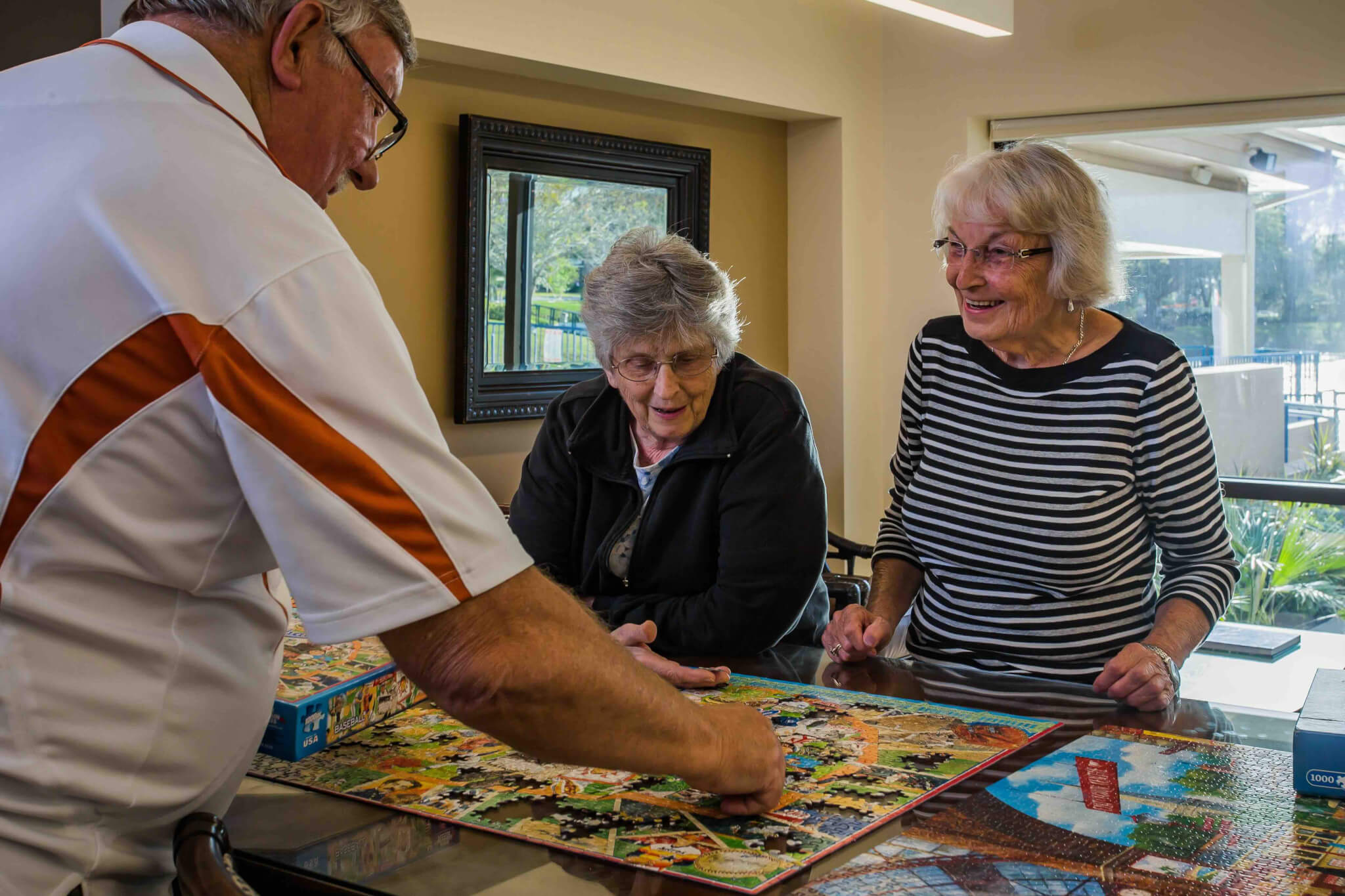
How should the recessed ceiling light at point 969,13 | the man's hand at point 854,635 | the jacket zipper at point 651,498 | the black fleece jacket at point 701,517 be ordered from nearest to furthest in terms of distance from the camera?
the man's hand at point 854,635
the black fleece jacket at point 701,517
the jacket zipper at point 651,498
the recessed ceiling light at point 969,13

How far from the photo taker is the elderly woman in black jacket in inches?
88.8

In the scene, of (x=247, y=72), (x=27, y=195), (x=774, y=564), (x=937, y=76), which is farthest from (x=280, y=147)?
(x=937, y=76)

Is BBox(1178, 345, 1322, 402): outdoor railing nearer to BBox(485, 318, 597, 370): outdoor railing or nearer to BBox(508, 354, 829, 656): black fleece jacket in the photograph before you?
BBox(485, 318, 597, 370): outdoor railing

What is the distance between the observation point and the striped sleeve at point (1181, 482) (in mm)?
2041

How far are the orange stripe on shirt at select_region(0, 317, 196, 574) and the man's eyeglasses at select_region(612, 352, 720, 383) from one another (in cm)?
149

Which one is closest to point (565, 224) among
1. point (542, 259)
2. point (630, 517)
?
point (542, 259)

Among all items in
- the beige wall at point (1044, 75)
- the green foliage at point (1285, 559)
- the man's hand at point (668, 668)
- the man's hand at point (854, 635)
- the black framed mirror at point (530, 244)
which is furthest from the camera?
the green foliage at point (1285, 559)

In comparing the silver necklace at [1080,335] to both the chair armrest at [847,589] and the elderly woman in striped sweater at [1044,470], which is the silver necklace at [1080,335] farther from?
the chair armrest at [847,589]

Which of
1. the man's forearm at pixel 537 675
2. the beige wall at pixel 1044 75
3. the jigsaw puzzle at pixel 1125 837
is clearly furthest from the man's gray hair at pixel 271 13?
the beige wall at pixel 1044 75

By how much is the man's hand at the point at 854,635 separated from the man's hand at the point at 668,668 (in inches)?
8.0

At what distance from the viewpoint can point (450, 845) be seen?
4.00ft

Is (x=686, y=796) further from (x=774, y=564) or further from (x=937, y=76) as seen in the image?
(x=937, y=76)

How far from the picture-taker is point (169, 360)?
0.92 metres

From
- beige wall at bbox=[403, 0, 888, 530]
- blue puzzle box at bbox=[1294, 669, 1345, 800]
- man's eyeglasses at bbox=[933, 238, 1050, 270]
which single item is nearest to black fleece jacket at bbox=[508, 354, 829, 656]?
man's eyeglasses at bbox=[933, 238, 1050, 270]
